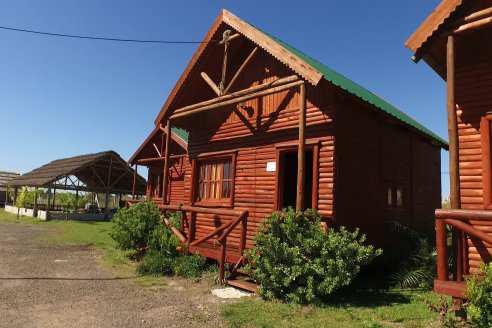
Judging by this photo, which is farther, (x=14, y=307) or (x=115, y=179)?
(x=115, y=179)

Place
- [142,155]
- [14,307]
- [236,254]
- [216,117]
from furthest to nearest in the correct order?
1. [142,155]
2. [216,117]
3. [236,254]
4. [14,307]

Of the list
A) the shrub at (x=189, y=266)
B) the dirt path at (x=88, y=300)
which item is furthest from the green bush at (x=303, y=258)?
the shrub at (x=189, y=266)

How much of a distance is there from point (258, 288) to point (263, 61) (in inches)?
255

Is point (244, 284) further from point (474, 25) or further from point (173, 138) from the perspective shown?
point (173, 138)

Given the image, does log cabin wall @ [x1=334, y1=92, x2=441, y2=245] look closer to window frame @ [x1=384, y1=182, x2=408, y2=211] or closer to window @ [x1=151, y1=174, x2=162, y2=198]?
window frame @ [x1=384, y1=182, x2=408, y2=211]

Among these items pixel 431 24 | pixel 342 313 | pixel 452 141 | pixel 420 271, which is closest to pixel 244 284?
pixel 342 313

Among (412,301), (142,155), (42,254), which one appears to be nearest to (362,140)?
(412,301)

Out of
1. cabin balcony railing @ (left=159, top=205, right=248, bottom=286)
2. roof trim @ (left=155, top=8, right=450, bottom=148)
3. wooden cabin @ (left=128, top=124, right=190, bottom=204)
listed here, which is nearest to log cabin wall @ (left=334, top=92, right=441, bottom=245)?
roof trim @ (left=155, top=8, right=450, bottom=148)

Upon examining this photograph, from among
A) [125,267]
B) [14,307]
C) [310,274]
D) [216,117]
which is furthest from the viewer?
[216,117]

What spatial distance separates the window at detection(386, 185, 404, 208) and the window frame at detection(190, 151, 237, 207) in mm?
4674

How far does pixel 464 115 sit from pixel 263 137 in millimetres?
5129

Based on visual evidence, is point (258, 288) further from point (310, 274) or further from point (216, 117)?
point (216, 117)

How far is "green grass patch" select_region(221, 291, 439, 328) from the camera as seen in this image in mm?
6258

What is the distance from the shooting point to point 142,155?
24891 mm
